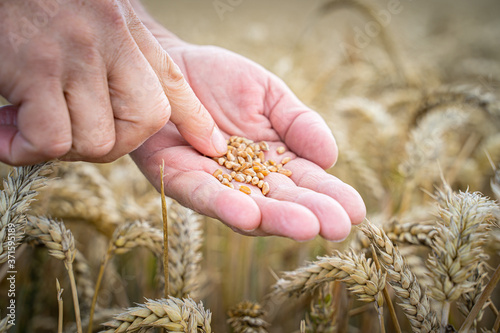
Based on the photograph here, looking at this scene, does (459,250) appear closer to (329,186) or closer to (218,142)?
(329,186)

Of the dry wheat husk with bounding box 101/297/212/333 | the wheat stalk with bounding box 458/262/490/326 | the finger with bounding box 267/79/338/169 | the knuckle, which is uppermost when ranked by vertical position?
the finger with bounding box 267/79/338/169

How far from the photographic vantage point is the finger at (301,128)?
1371mm

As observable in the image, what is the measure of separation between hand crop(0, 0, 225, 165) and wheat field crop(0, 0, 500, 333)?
171mm

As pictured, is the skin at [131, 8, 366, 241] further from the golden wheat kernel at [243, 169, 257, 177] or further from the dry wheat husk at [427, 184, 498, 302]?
the dry wheat husk at [427, 184, 498, 302]

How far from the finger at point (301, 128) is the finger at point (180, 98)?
328 millimetres

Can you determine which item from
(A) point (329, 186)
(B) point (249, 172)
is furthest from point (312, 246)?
(A) point (329, 186)

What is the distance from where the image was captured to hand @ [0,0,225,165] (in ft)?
2.90

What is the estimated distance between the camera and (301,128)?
4.77 feet

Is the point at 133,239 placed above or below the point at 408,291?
below

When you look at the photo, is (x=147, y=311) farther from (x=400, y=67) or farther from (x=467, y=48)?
(x=467, y=48)

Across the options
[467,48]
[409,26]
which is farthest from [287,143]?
[409,26]

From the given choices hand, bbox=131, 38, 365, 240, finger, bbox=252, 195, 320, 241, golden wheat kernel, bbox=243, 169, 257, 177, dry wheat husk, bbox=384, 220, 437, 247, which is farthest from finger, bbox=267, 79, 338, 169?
finger, bbox=252, 195, 320, 241

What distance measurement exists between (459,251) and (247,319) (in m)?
0.76

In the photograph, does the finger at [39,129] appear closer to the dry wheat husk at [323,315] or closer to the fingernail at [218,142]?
the fingernail at [218,142]
